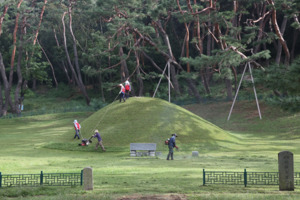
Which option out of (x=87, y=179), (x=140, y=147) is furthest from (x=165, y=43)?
(x=87, y=179)

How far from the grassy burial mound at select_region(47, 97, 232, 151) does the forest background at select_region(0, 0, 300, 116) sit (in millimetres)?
7477

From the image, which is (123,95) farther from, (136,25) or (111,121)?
(136,25)

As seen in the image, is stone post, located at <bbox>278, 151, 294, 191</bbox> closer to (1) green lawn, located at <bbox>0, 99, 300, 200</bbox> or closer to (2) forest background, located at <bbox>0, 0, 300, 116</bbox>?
(1) green lawn, located at <bbox>0, 99, 300, 200</bbox>

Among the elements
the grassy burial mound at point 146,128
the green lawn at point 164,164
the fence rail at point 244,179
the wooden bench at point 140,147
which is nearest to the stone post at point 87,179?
the green lawn at point 164,164

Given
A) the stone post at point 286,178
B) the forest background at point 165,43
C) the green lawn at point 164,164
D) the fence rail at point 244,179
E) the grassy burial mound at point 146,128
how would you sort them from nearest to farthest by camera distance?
1. the green lawn at point 164,164
2. the stone post at point 286,178
3. the fence rail at point 244,179
4. the grassy burial mound at point 146,128
5. the forest background at point 165,43

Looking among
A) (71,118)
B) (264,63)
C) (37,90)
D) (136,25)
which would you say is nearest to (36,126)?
(71,118)

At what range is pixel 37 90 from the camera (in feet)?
250

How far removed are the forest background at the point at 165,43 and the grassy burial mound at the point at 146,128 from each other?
7.48 m

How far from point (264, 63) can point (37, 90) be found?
168ft

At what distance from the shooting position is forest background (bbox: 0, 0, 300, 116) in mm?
37062

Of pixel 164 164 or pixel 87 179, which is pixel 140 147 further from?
pixel 87 179

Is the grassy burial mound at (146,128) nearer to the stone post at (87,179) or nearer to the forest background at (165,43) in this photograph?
the forest background at (165,43)

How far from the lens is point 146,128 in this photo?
26188mm

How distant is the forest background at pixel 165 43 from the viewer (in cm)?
3706
